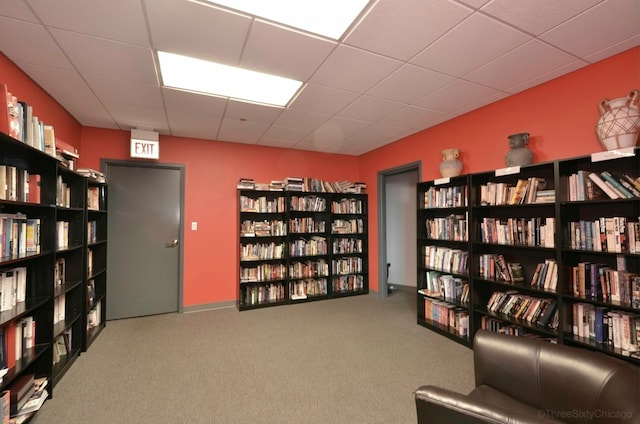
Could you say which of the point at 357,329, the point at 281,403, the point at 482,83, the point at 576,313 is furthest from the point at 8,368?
the point at 482,83

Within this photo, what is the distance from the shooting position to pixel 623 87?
2.10 meters

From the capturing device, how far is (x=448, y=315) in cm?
326

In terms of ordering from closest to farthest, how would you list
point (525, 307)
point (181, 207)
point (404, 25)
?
point (404, 25) < point (525, 307) < point (181, 207)

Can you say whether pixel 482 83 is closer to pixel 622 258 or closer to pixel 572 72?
pixel 572 72

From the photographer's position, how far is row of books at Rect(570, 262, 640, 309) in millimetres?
1897

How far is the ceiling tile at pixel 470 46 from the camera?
1813 mm

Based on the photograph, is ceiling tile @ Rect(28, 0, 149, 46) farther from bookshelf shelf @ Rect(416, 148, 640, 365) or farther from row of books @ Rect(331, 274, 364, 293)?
row of books @ Rect(331, 274, 364, 293)

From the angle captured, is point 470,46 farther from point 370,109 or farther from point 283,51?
point 283,51

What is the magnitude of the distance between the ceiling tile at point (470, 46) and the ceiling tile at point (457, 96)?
312 millimetres

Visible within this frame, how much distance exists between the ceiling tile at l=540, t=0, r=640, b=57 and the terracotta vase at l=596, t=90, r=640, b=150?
0.42 metres

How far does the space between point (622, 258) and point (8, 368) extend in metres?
4.31

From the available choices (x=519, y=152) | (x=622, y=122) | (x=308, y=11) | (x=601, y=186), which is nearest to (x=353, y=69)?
→ (x=308, y=11)

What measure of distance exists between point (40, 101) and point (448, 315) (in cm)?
487

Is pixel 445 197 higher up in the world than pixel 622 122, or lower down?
lower down
